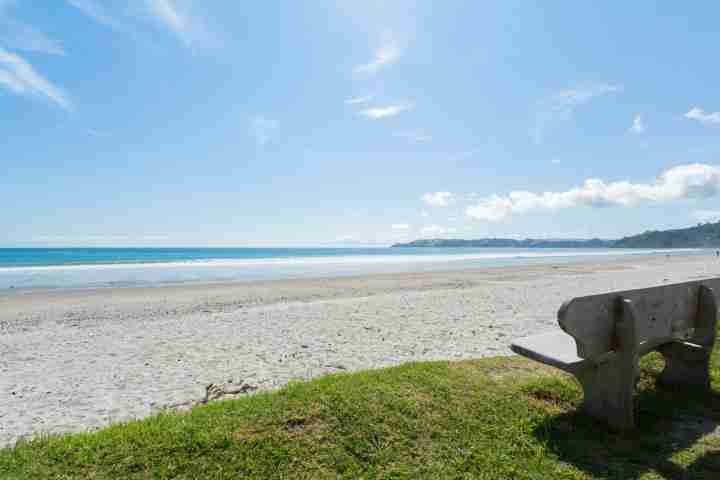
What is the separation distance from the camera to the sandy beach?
4.64 meters

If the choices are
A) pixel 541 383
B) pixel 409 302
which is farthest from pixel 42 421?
pixel 409 302

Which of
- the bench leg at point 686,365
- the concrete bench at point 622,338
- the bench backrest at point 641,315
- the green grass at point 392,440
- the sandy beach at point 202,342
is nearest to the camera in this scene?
the green grass at point 392,440

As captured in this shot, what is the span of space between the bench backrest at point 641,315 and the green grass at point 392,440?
2.56ft

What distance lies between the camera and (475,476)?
273 cm

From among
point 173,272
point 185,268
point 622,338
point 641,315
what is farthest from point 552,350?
point 185,268

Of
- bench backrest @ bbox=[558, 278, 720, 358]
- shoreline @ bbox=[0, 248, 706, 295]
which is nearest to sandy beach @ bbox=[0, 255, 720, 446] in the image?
bench backrest @ bbox=[558, 278, 720, 358]

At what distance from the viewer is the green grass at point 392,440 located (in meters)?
2.74

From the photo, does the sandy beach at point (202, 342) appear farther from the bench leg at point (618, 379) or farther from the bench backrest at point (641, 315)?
the bench leg at point (618, 379)

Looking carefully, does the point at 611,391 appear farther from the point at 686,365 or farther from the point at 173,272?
the point at 173,272

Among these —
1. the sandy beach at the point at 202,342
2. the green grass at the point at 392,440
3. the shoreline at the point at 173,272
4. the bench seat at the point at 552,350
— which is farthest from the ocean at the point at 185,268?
the bench seat at the point at 552,350

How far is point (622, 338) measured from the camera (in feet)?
10.4

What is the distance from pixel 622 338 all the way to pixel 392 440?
207 cm

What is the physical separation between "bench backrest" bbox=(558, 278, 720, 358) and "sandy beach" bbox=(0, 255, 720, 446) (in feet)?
1.78

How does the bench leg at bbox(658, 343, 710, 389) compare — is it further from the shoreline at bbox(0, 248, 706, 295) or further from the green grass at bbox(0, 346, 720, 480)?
the shoreline at bbox(0, 248, 706, 295)
